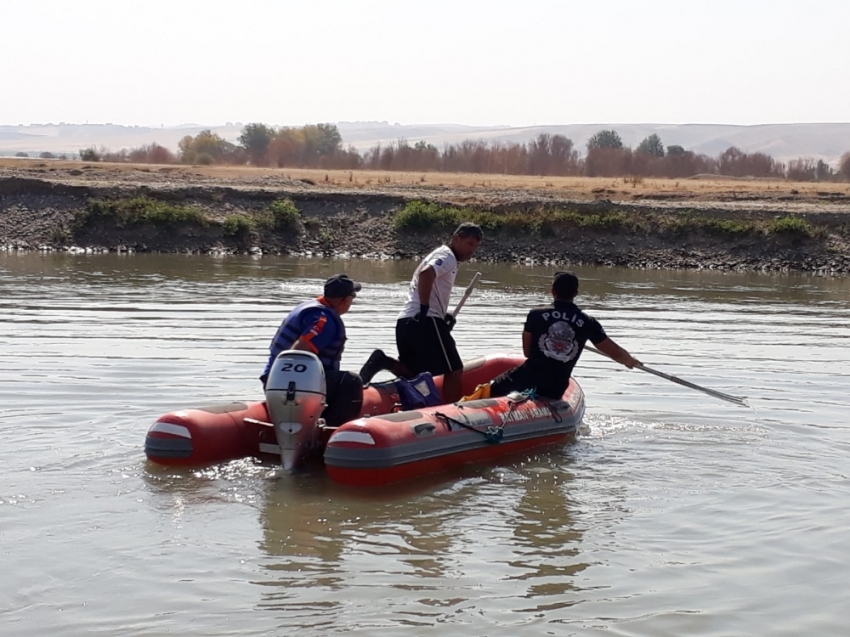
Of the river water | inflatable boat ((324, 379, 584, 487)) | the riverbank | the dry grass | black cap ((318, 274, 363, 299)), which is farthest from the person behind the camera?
the dry grass

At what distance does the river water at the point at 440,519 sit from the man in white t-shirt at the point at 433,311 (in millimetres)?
1087

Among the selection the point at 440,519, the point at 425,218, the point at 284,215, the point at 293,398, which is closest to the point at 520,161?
the point at 425,218

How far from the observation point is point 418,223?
3103cm

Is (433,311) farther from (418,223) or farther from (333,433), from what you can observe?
(418,223)

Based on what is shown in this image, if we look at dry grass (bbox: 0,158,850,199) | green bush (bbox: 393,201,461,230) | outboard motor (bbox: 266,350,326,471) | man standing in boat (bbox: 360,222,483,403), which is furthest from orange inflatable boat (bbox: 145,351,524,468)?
dry grass (bbox: 0,158,850,199)

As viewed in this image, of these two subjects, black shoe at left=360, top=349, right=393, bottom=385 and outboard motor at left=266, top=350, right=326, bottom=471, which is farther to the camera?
black shoe at left=360, top=349, right=393, bottom=385

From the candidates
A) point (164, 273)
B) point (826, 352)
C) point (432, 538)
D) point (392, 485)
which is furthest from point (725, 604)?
point (164, 273)

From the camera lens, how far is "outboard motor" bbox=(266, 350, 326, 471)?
27.3 feet

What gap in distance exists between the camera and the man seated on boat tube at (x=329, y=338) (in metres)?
8.62

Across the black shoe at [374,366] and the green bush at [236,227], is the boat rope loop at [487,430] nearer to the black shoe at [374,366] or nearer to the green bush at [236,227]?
the black shoe at [374,366]

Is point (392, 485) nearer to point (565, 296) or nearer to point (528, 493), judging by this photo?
point (528, 493)

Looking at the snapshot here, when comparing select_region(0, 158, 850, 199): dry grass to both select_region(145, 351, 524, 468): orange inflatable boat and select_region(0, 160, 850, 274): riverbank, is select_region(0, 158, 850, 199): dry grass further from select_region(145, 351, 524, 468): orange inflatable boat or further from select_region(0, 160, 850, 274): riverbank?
select_region(145, 351, 524, 468): orange inflatable boat

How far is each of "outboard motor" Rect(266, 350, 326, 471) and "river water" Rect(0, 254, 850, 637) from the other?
0.78 ft

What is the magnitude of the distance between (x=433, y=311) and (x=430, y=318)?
67 millimetres
